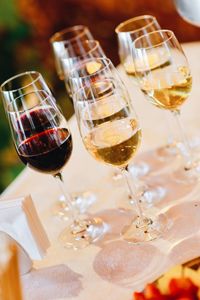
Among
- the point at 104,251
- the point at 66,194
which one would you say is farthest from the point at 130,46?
the point at 104,251

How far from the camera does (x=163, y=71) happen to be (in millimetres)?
1134

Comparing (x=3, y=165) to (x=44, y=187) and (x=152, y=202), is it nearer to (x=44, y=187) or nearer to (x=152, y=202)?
(x=44, y=187)

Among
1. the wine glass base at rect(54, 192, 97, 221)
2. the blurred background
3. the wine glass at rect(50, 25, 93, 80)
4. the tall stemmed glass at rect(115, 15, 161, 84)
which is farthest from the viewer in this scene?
the blurred background

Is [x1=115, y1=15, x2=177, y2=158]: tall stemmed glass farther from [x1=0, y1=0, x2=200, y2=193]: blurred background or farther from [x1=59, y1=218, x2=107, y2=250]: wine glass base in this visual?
[x1=0, y1=0, x2=200, y2=193]: blurred background

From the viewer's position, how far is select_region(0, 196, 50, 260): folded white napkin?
→ 3.23 feet

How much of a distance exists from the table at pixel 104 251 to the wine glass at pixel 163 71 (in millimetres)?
175

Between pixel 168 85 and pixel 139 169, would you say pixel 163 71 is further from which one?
pixel 139 169

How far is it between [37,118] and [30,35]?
98.9 inches

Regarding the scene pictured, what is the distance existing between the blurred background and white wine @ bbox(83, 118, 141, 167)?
7.50 feet

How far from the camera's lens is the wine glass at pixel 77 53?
4.40 ft

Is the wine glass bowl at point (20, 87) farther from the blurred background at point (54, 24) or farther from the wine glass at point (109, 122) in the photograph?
the blurred background at point (54, 24)

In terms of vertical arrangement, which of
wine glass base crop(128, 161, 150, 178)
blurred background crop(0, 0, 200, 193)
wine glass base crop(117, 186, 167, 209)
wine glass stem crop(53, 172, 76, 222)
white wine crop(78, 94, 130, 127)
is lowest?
blurred background crop(0, 0, 200, 193)

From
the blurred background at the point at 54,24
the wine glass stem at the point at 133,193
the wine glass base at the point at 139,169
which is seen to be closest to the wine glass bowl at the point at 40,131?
the wine glass stem at the point at 133,193

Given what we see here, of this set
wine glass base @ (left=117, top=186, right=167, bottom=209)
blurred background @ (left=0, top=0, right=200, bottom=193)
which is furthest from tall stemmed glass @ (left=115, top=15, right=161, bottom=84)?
blurred background @ (left=0, top=0, right=200, bottom=193)
